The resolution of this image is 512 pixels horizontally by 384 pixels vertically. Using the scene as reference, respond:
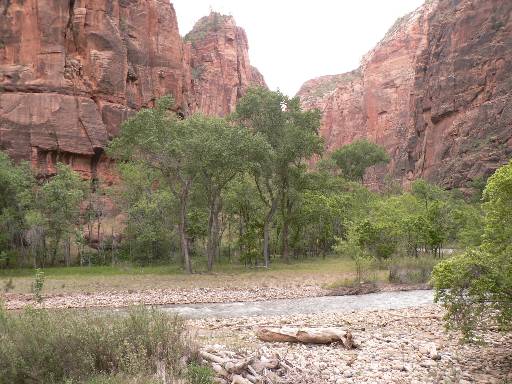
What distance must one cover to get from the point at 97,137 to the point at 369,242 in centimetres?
4126

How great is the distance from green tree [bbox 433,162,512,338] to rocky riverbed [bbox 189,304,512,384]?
0.79 m

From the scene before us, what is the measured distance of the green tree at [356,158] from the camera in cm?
8962

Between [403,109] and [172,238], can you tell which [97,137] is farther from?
[403,109]

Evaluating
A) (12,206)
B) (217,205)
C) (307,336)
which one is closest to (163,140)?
(217,205)

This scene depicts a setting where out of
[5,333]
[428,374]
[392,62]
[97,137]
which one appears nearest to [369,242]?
[428,374]

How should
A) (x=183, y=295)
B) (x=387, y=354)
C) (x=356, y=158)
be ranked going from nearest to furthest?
1. (x=387, y=354)
2. (x=183, y=295)
3. (x=356, y=158)

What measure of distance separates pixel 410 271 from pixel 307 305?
10015 mm

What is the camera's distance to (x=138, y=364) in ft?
22.1

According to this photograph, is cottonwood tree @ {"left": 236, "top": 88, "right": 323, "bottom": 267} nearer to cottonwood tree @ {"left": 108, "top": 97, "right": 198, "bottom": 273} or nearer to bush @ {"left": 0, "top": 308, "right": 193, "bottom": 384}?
cottonwood tree @ {"left": 108, "top": 97, "right": 198, "bottom": 273}

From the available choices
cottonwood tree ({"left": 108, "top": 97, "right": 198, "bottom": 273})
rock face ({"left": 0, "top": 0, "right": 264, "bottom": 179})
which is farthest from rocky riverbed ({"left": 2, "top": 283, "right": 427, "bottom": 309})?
rock face ({"left": 0, "top": 0, "right": 264, "bottom": 179})

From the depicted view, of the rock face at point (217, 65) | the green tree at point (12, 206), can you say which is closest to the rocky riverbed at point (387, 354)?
the green tree at point (12, 206)

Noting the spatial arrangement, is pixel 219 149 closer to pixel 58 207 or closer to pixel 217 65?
pixel 58 207

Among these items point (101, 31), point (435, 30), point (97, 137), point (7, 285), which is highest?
point (435, 30)

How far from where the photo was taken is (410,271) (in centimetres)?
2897
